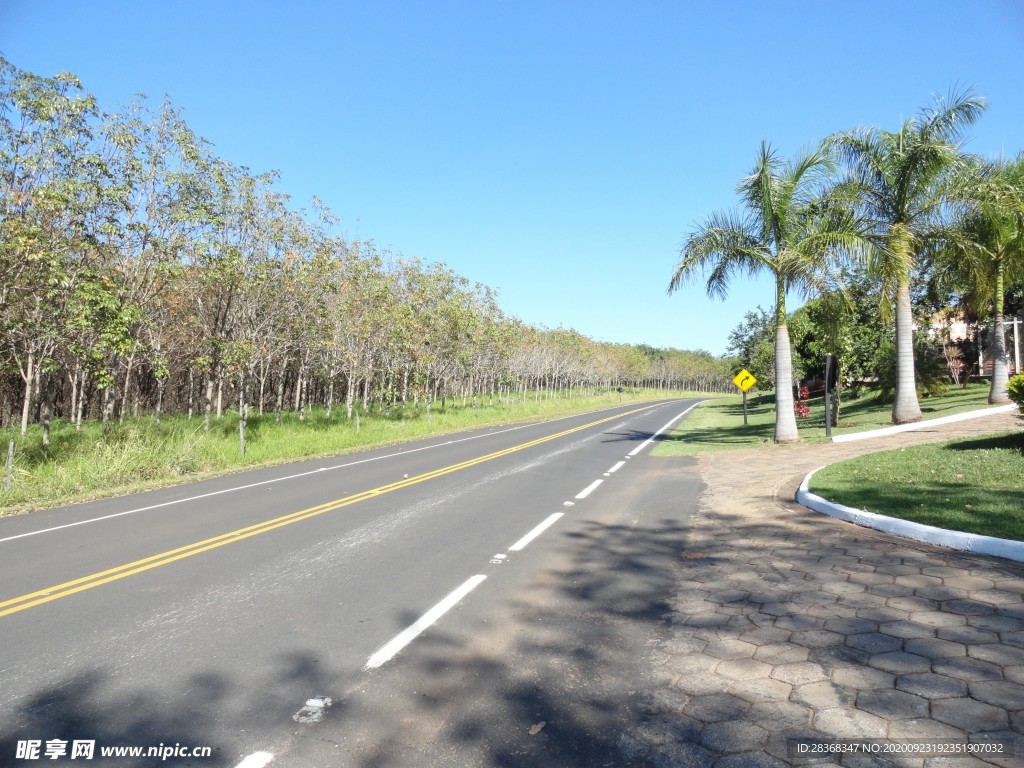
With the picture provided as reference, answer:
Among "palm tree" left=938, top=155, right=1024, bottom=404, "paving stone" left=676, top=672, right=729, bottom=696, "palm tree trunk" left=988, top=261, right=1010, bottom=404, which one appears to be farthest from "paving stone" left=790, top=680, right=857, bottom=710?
"palm tree trunk" left=988, top=261, right=1010, bottom=404

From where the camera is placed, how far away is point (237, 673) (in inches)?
156

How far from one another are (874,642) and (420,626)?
3.17m

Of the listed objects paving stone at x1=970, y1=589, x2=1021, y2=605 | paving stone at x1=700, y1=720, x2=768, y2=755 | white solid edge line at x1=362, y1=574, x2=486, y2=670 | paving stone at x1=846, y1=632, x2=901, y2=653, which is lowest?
white solid edge line at x1=362, y1=574, x2=486, y2=670

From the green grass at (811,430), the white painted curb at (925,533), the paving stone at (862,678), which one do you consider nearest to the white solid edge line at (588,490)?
the white painted curb at (925,533)

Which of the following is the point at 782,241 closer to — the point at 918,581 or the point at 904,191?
the point at 904,191

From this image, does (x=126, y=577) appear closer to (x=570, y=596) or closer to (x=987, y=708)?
(x=570, y=596)

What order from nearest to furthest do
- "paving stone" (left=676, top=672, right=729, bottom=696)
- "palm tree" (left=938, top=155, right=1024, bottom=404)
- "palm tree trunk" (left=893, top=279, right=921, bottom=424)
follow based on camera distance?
1. "paving stone" (left=676, top=672, right=729, bottom=696)
2. "palm tree" (left=938, top=155, right=1024, bottom=404)
3. "palm tree trunk" (left=893, top=279, right=921, bottom=424)

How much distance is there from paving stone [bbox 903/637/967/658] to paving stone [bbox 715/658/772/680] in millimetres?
983

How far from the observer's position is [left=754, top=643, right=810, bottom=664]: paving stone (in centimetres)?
391

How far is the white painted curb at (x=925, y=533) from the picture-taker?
5703 millimetres

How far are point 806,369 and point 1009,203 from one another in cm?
2195

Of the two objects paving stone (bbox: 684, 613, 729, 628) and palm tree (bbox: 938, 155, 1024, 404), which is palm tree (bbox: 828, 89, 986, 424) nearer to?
palm tree (bbox: 938, 155, 1024, 404)

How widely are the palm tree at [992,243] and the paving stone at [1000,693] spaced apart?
59.0ft

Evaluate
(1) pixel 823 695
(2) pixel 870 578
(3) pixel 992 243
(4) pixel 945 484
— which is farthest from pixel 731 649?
(3) pixel 992 243
